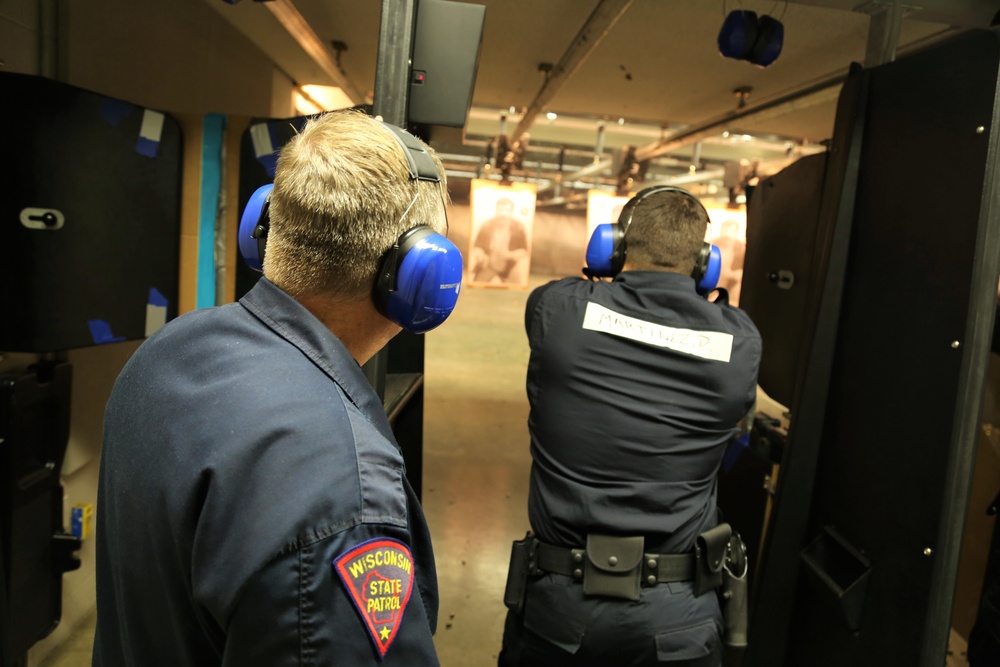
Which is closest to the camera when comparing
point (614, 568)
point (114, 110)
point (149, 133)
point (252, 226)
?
point (252, 226)

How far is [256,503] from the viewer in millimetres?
553

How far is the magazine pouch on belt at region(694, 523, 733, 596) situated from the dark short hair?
2.26 feet

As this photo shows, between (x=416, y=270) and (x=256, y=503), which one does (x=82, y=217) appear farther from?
(x=256, y=503)

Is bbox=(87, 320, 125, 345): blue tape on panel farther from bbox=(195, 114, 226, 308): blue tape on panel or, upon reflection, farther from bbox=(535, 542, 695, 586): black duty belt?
bbox=(535, 542, 695, 586): black duty belt

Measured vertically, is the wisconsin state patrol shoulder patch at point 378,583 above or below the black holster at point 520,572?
above

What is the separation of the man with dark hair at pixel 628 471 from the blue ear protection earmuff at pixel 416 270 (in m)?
0.75

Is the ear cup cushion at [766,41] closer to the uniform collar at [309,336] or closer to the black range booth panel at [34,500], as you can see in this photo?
the uniform collar at [309,336]

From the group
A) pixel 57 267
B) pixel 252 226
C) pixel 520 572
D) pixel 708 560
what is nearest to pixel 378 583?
pixel 252 226

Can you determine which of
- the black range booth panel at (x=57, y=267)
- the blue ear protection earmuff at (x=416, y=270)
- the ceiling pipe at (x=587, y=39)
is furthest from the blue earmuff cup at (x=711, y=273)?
the black range booth panel at (x=57, y=267)

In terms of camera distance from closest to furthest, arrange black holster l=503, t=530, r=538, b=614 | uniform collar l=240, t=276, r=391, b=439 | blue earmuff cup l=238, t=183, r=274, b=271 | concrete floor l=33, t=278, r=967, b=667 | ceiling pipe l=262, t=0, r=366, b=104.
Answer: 1. uniform collar l=240, t=276, r=391, b=439
2. blue earmuff cup l=238, t=183, r=274, b=271
3. black holster l=503, t=530, r=538, b=614
4. ceiling pipe l=262, t=0, r=366, b=104
5. concrete floor l=33, t=278, r=967, b=667

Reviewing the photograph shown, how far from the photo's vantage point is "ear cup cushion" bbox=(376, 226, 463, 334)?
740 millimetres

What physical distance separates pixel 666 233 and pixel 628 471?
2.08 ft

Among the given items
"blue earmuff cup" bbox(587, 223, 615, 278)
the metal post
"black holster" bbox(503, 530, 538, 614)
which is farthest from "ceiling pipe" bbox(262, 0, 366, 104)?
"black holster" bbox(503, 530, 538, 614)

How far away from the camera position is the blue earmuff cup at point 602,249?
1.67 metres
